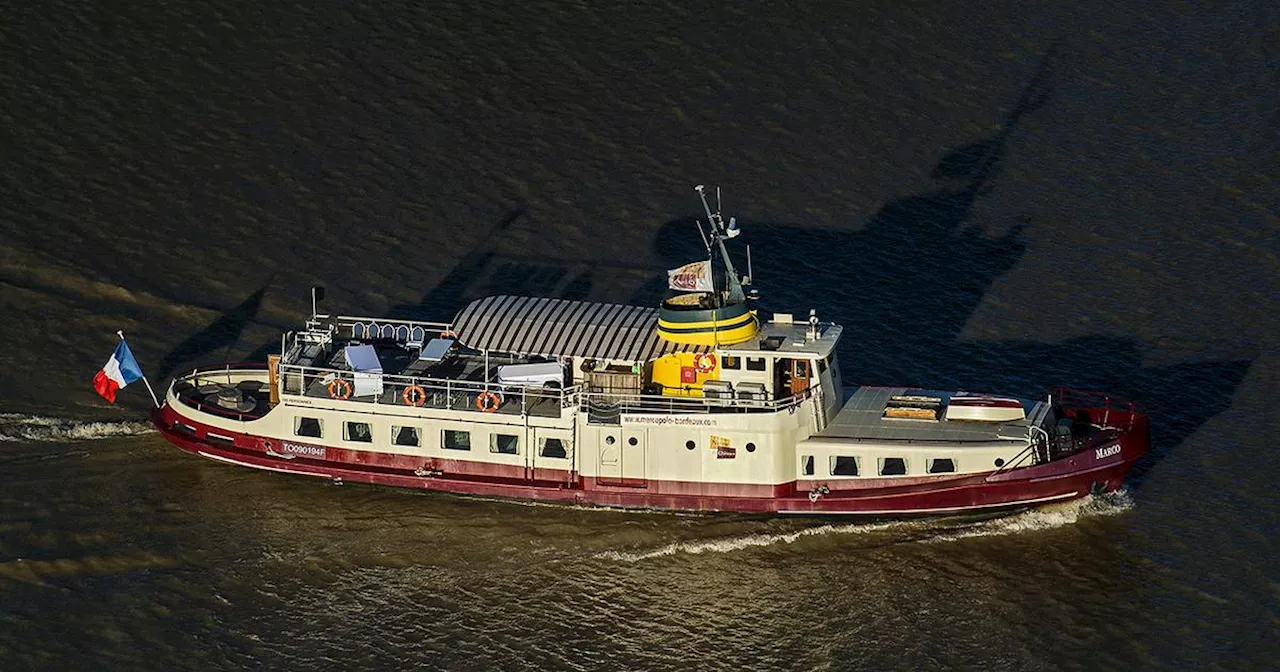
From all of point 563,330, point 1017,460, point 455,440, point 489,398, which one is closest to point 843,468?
point 1017,460

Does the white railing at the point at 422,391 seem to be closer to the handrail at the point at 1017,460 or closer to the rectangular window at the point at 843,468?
the rectangular window at the point at 843,468

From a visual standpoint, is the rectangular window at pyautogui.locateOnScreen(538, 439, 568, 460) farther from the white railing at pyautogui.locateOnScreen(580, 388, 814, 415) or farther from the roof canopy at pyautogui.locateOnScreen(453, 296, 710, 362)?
the roof canopy at pyautogui.locateOnScreen(453, 296, 710, 362)

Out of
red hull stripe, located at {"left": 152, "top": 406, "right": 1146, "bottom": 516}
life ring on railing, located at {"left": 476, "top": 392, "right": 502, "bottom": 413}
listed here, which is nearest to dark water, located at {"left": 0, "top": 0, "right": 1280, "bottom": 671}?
red hull stripe, located at {"left": 152, "top": 406, "right": 1146, "bottom": 516}

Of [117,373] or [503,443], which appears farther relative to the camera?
[117,373]

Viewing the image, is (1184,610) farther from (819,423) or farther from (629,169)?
(629,169)

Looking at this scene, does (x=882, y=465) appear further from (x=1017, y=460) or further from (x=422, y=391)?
(x=422, y=391)
